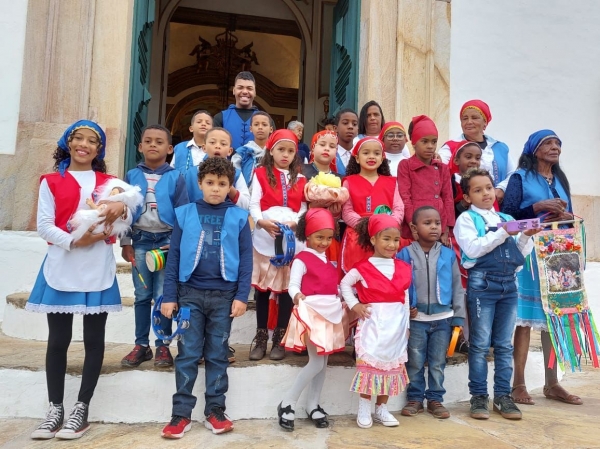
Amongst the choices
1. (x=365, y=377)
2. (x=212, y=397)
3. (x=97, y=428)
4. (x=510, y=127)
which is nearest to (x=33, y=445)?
(x=97, y=428)

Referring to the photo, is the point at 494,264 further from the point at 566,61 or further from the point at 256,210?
the point at 566,61

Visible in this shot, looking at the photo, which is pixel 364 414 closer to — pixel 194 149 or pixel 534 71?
pixel 194 149

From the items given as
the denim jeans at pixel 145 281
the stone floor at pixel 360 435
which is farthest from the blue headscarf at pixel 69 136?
the stone floor at pixel 360 435

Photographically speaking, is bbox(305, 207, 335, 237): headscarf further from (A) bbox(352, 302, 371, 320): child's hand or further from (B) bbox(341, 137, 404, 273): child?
(A) bbox(352, 302, 371, 320): child's hand

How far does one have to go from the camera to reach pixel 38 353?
345 cm

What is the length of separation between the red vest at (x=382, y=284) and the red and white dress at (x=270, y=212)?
51 centimetres

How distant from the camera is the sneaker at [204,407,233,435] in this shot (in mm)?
2828

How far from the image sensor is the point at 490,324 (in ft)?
10.9

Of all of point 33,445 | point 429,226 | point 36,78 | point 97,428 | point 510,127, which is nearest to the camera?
point 33,445

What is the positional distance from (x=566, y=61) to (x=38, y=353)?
244 inches

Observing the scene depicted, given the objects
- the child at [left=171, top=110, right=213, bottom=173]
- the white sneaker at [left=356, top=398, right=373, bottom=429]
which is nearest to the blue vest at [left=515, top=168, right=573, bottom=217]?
the white sneaker at [left=356, top=398, right=373, bottom=429]

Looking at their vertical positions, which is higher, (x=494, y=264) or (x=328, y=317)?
(x=494, y=264)

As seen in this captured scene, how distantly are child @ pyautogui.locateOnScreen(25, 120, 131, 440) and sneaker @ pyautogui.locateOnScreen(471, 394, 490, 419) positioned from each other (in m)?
2.19

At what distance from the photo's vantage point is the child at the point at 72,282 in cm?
278
